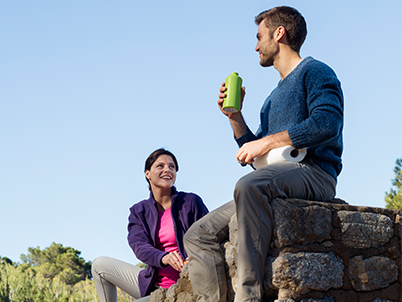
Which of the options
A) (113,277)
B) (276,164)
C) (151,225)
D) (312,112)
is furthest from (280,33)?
(113,277)

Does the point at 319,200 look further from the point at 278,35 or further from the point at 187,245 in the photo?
the point at 278,35

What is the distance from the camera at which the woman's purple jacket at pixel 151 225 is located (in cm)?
387

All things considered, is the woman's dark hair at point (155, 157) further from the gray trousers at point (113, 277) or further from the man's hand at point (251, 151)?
the man's hand at point (251, 151)

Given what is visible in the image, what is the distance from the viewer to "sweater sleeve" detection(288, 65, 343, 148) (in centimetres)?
270

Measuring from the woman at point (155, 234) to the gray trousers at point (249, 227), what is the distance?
0.81 meters

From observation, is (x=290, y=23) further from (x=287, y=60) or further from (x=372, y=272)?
(x=372, y=272)

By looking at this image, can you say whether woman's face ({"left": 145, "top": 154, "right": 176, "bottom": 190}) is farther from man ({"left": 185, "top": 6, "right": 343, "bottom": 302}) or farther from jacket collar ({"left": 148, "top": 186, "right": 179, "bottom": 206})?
man ({"left": 185, "top": 6, "right": 343, "bottom": 302})

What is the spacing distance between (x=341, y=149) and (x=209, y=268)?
1.06m

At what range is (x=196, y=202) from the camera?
13.6 ft

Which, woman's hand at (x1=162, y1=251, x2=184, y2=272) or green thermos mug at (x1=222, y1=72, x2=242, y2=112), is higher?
green thermos mug at (x1=222, y1=72, x2=242, y2=112)

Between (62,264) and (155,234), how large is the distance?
23.8 meters

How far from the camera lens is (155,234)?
4.04 metres

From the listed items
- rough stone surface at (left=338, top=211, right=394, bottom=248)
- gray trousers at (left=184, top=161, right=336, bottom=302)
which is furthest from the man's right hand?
rough stone surface at (left=338, top=211, right=394, bottom=248)

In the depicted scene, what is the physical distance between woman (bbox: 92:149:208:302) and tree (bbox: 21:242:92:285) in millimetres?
19708
